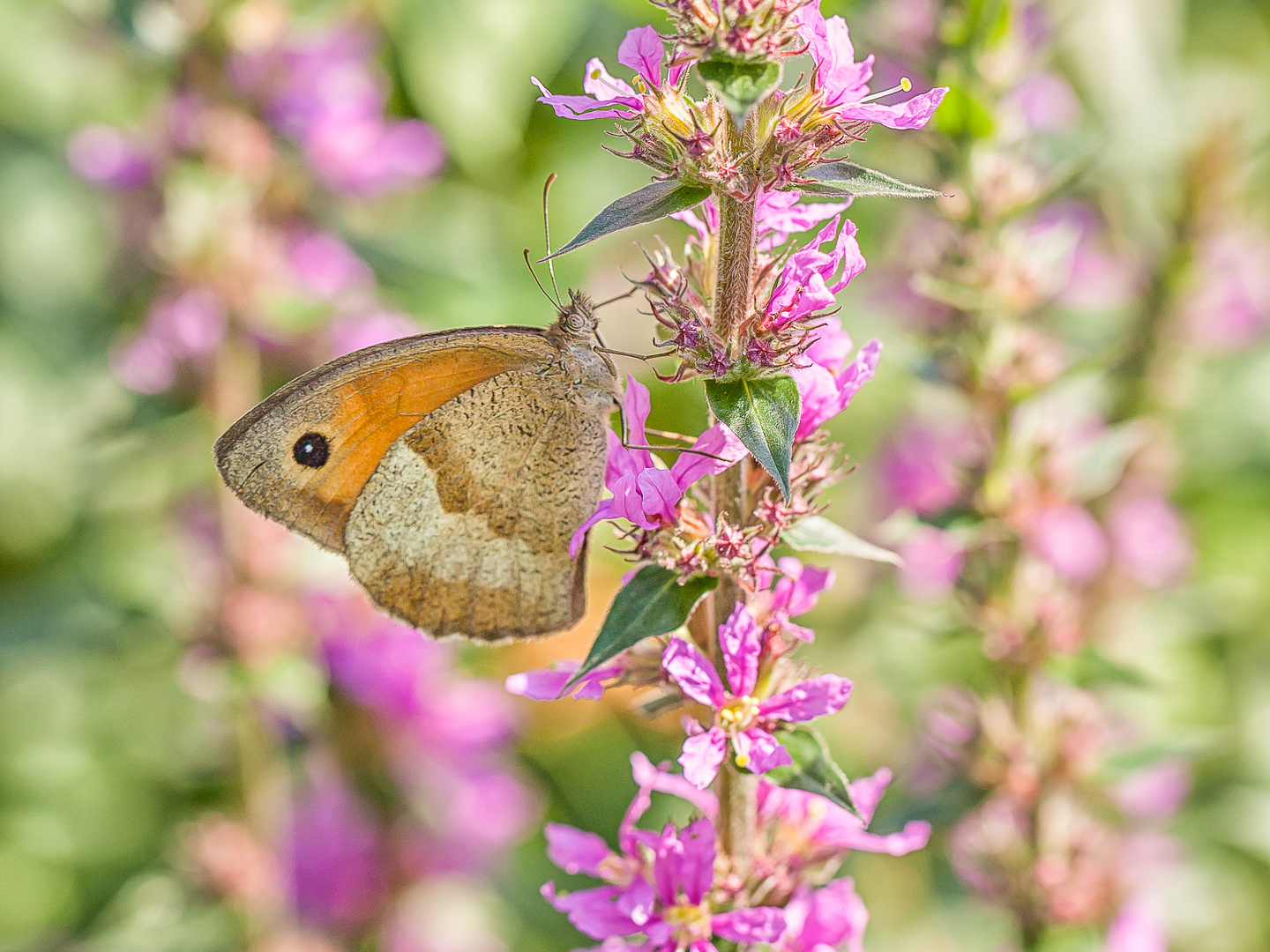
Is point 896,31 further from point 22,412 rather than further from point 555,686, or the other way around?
point 22,412

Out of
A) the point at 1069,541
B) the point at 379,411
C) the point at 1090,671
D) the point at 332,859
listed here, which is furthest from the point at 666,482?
the point at 332,859

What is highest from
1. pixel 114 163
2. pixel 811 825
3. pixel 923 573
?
pixel 114 163

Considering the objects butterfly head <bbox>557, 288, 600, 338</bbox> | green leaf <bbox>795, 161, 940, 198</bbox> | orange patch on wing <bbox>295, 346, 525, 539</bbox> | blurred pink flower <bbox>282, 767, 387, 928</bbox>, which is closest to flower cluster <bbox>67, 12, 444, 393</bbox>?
orange patch on wing <bbox>295, 346, 525, 539</bbox>

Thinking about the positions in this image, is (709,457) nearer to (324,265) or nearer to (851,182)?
(851,182)

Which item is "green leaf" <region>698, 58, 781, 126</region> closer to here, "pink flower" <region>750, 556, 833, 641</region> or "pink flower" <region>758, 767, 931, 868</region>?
"pink flower" <region>750, 556, 833, 641</region>

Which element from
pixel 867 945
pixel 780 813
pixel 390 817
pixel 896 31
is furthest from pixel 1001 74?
pixel 390 817

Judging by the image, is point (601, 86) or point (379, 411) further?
point (379, 411)

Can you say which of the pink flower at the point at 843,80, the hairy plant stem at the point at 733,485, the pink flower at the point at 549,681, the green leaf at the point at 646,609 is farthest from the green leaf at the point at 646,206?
the pink flower at the point at 549,681

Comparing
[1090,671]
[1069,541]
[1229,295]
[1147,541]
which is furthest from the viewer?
[1229,295]
